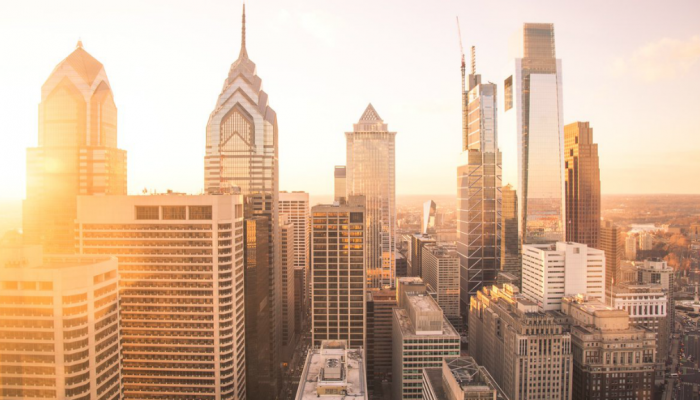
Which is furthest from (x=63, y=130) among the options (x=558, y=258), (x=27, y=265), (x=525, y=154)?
(x=525, y=154)

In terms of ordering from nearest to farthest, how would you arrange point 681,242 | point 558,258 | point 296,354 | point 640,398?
point 640,398, point 681,242, point 558,258, point 296,354

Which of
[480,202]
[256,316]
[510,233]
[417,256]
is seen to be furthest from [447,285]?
[256,316]

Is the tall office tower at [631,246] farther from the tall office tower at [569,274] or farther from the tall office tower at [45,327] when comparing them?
the tall office tower at [45,327]

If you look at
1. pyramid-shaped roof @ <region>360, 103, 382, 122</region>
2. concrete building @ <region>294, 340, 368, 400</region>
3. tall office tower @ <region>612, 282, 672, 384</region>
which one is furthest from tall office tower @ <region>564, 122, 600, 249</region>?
concrete building @ <region>294, 340, 368, 400</region>

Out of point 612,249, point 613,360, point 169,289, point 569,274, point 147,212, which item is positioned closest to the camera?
point 169,289

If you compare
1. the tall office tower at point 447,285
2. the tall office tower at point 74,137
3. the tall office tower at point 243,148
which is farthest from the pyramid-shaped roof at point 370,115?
the tall office tower at point 74,137

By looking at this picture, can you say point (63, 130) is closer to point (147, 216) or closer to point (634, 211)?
point (147, 216)

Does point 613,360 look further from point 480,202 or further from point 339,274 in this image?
point 480,202
